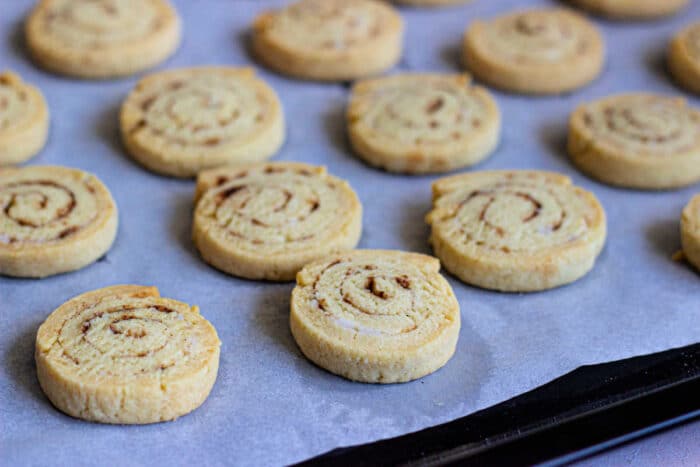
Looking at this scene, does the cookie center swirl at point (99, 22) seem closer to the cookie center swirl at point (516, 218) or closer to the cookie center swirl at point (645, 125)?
the cookie center swirl at point (516, 218)

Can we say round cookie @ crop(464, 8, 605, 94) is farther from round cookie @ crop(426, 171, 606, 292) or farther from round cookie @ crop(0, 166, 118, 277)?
round cookie @ crop(0, 166, 118, 277)

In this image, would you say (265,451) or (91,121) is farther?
(91,121)

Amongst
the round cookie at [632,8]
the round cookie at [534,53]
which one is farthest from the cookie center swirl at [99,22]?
the round cookie at [632,8]

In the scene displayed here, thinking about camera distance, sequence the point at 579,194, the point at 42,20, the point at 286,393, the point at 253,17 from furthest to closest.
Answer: the point at 253,17 < the point at 42,20 < the point at 579,194 < the point at 286,393

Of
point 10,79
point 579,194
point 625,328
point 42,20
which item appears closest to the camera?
point 625,328

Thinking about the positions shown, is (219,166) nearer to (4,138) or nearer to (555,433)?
(4,138)

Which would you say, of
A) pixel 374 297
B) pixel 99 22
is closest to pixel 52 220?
pixel 374 297

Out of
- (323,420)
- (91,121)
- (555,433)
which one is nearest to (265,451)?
(323,420)
